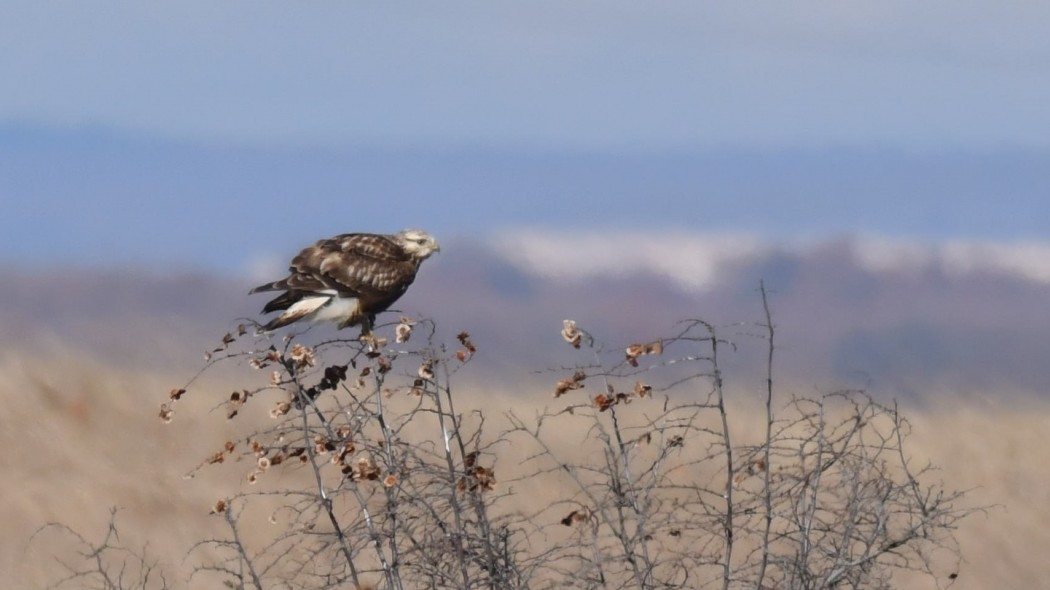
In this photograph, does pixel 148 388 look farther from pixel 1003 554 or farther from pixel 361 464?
pixel 361 464

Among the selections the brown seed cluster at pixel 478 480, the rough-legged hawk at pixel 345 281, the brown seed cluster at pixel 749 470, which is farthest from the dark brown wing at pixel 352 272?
the brown seed cluster at pixel 749 470

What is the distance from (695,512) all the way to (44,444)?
27.5m

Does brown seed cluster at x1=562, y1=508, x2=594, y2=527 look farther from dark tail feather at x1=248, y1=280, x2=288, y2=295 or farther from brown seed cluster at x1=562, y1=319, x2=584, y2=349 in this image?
dark tail feather at x1=248, y1=280, x2=288, y2=295

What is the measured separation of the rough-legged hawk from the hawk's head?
26 millimetres

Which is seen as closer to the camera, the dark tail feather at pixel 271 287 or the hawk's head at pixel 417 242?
the dark tail feather at pixel 271 287

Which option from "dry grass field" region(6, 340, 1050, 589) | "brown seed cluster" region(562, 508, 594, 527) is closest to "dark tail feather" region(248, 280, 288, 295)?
"brown seed cluster" region(562, 508, 594, 527)

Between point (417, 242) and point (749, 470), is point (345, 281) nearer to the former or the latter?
point (417, 242)

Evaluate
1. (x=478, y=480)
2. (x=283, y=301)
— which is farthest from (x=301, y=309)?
(x=478, y=480)

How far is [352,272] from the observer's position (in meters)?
13.2

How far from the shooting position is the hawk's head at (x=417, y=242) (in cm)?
1411

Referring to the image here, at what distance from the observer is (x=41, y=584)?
87.6 feet

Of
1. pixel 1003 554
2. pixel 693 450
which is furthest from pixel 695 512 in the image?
pixel 1003 554

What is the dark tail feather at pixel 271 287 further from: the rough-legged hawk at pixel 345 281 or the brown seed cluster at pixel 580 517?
the brown seed cluster at pixel 580 517

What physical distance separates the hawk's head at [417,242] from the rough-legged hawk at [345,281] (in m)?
0.03
